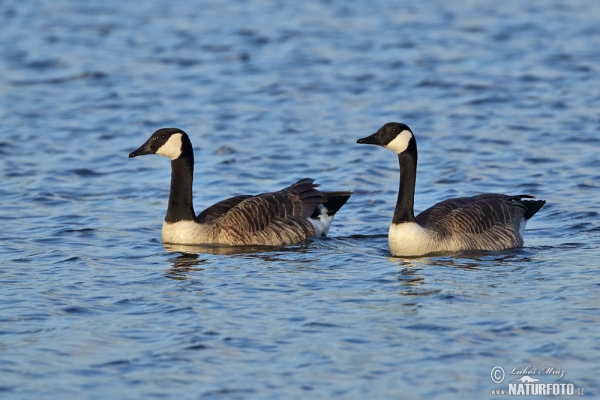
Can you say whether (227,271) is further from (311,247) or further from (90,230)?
(90,230)

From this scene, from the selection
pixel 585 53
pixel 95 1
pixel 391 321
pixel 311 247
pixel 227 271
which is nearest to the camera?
pixel 391 321

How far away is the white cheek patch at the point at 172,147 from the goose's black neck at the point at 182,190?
0.06 metres

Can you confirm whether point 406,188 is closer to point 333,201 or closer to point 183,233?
point 333,201

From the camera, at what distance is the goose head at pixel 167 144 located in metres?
12.2

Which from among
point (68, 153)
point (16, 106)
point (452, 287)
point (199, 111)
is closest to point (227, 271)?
point (452, 287)

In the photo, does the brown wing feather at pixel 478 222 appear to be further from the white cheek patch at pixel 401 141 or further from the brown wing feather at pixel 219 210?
the brown wing feather at pixel 219 210

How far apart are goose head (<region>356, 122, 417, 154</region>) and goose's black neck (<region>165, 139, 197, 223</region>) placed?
234 cm

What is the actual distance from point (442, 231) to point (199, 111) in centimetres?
911

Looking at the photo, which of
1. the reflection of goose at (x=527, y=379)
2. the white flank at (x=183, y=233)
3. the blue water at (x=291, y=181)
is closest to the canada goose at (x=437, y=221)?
the blue water at (x=291, y=181)

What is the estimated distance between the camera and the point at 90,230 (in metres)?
12.7

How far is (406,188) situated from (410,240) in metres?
0.61

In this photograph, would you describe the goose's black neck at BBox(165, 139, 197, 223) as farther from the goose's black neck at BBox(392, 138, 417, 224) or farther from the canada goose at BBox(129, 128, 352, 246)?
the goose's black neck at BBox(392, 138, 417, 224)
